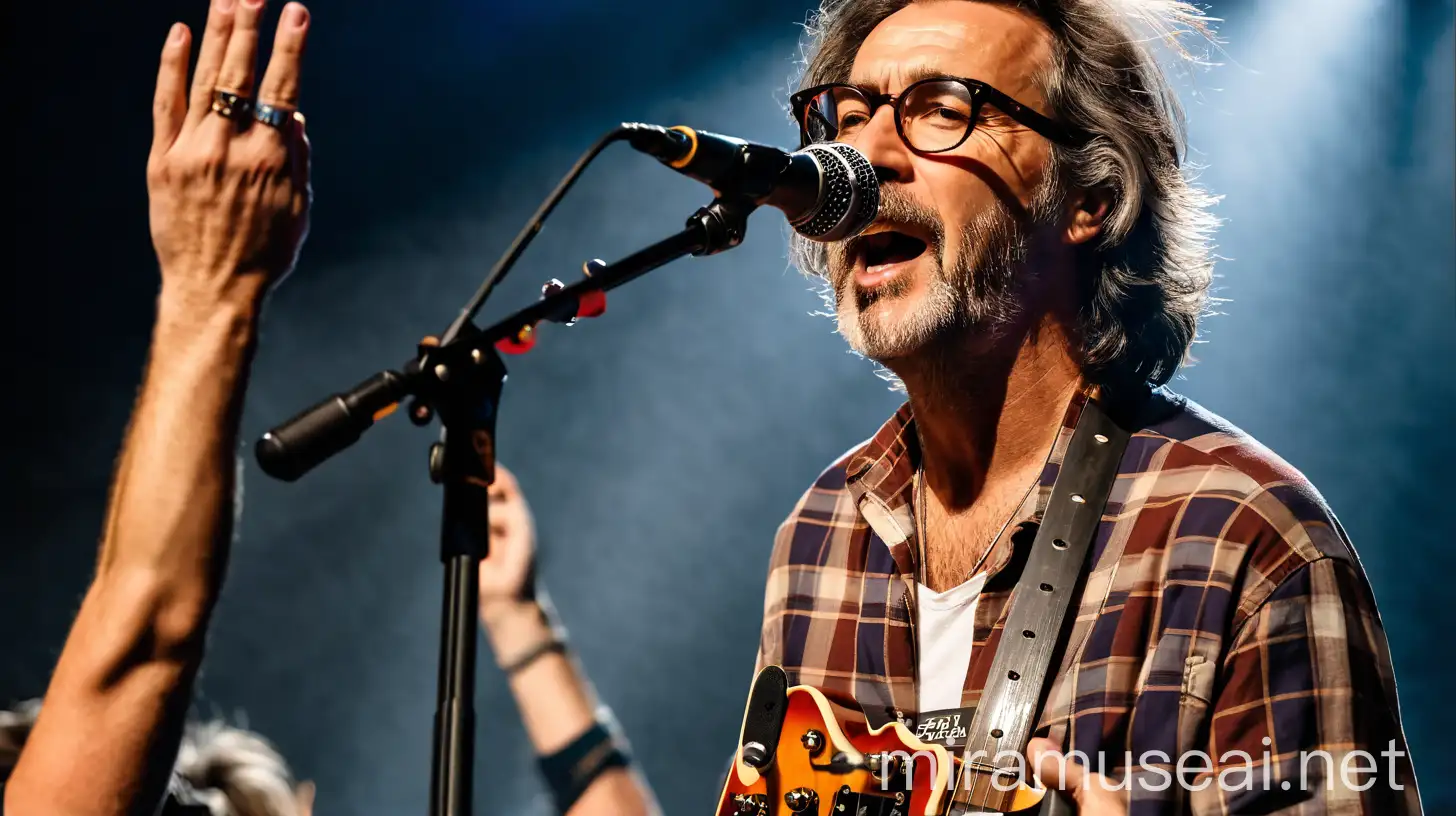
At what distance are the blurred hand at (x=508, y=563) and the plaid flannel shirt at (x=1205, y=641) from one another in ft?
3.00

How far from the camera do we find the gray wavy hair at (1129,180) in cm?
264

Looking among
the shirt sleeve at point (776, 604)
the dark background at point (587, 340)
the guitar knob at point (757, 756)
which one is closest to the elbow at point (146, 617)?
the guitar knob at point (757, 756)

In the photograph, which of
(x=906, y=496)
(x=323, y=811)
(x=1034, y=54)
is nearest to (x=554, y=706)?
(x=906, y=496)

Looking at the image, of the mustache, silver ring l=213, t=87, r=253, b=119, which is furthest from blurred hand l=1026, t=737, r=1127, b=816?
silver ring l=213, t=87, r=253, b=119

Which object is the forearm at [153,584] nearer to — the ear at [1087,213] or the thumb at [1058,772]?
the thumb at [1058,772]

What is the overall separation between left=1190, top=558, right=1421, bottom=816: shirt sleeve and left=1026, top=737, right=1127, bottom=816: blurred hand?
13 centimetres

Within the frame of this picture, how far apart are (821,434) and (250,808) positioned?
290cm

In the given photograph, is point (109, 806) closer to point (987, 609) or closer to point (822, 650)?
point (822, 650)

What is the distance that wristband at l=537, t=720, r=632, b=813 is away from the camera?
310 centimetres

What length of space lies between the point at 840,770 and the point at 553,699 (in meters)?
1.34

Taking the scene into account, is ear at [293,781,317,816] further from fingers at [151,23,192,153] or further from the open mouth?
the open mouth

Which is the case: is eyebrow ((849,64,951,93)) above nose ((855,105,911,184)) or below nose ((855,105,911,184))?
above

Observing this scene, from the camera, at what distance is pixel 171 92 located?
95.0 inches

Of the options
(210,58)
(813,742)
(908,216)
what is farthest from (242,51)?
(813,742)
